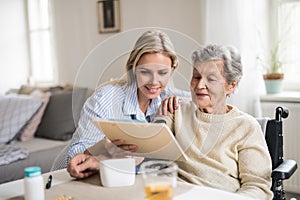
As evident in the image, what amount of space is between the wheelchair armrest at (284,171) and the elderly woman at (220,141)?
0.08 metres

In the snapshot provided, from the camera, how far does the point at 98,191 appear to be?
1.24 m

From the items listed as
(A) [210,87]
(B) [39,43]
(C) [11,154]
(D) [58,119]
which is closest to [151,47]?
(A) [210,87]

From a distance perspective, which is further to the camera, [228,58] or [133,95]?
[228,58]

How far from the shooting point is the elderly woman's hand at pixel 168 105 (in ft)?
4.24

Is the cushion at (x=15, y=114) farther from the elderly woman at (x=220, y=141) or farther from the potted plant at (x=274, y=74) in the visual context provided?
the elderly woman at (x=220, y=141)

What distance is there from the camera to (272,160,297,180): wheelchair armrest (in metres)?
1.51

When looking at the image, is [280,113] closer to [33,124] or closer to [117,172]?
[117,172]

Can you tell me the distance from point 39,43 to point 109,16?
1220mm

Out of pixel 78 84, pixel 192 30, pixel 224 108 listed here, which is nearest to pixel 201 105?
pixel 224 108

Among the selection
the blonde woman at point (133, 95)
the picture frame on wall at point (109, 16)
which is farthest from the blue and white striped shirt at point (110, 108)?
the picture frame on wall at point (109, 16)

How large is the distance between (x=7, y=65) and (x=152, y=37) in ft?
12.1

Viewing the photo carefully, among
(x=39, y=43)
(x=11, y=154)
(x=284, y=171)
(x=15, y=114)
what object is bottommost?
(x=11, y=154)

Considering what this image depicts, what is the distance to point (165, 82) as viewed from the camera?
119cm

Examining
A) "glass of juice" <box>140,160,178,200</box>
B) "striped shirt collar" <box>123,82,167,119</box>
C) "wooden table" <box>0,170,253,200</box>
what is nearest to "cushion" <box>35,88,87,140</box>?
"wooden table" <box>0,170,253,200</box>
